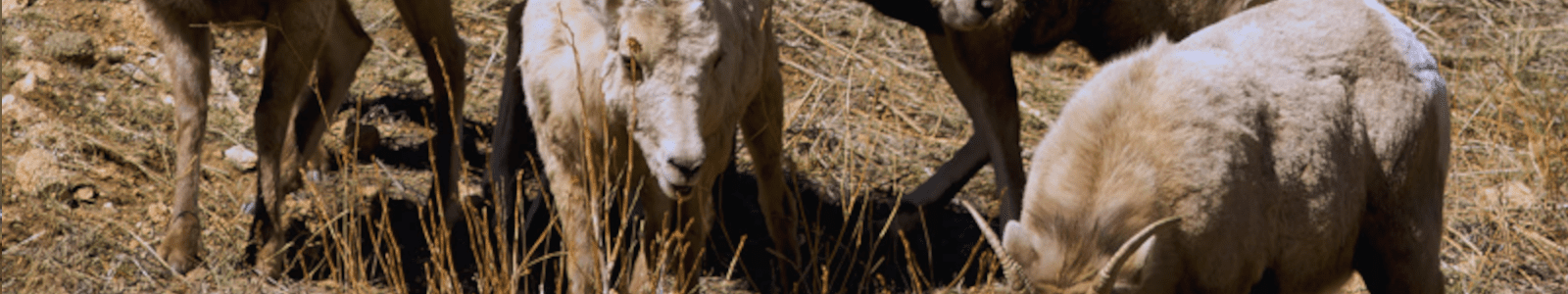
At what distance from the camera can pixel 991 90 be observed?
15.5ft

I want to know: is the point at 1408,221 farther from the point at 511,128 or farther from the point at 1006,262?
the point at 511,128

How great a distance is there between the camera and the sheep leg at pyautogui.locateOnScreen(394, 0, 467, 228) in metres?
5.28

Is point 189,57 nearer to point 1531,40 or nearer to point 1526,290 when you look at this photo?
point 1526,290

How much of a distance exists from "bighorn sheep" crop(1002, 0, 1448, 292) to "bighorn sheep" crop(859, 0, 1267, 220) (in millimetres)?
997

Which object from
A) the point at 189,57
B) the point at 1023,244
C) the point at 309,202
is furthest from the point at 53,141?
the point at 1023,244

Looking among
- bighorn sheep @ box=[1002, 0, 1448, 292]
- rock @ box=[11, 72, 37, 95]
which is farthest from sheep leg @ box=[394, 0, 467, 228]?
bighorn sheep @ box=[1002, 0, 1448, 292]

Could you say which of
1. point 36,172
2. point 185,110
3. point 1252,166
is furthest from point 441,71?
point 1252,166

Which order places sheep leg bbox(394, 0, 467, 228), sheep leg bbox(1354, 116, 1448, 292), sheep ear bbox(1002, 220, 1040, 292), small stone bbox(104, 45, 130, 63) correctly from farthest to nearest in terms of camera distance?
small stone bbox(104, 45, 130, 63), sheep leg bbox(394, 0, 467, 228), sheep leg bbox(1354, 116, 1448, 292), sheep ear bbox(1002, 220, 1040, 292)

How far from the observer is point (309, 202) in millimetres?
5250

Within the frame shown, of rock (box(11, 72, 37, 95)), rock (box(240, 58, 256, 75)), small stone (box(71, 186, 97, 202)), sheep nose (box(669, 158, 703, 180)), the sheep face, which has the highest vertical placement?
the sheep face

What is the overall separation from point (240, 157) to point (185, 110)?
119 centimetres

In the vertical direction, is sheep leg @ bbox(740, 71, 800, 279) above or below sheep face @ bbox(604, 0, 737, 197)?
below

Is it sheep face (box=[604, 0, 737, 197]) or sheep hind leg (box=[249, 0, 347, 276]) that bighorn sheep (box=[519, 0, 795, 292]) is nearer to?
sheep face (box=[604, 0, 737, 197])

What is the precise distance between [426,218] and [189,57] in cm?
109
